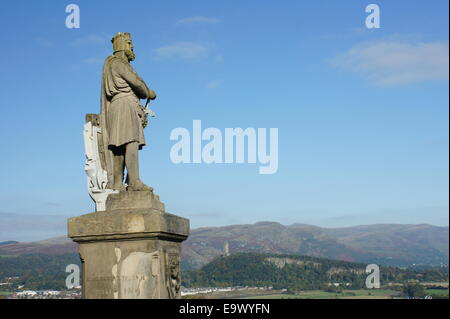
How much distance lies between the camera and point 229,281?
173 m

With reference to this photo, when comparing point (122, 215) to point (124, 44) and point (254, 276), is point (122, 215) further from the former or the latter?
point (254, 276)

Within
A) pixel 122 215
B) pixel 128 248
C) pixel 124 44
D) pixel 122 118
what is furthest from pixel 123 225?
pixel 124 44

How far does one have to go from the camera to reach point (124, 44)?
480 inches

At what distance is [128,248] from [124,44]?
151 inches

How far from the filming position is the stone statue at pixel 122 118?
11711 mm

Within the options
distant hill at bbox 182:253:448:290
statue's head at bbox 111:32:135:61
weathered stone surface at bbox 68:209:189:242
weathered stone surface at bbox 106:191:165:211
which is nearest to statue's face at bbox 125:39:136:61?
statue's head at bbox 111:32:135:61

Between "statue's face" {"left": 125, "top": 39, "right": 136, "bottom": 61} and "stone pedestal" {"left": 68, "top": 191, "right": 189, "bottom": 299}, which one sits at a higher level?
"statue's face" {"left": 125, "top": 39, "right": 136, "bottom": 61}

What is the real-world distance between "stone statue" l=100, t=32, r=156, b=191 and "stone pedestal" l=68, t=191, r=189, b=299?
568mm

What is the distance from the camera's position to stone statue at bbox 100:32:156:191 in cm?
1171

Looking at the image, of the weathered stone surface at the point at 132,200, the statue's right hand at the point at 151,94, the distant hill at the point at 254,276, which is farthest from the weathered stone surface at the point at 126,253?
the distant hill at the point at 254,276

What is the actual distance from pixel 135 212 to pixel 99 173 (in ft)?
4.23

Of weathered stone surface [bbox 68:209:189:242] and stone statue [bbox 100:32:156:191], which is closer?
weathered stone surface [bbox 68:209:189:242]

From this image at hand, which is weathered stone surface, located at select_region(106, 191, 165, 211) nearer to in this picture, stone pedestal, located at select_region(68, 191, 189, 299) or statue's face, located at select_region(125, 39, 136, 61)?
stone pedestal, located at select_region(68, 191, 189, 299)
